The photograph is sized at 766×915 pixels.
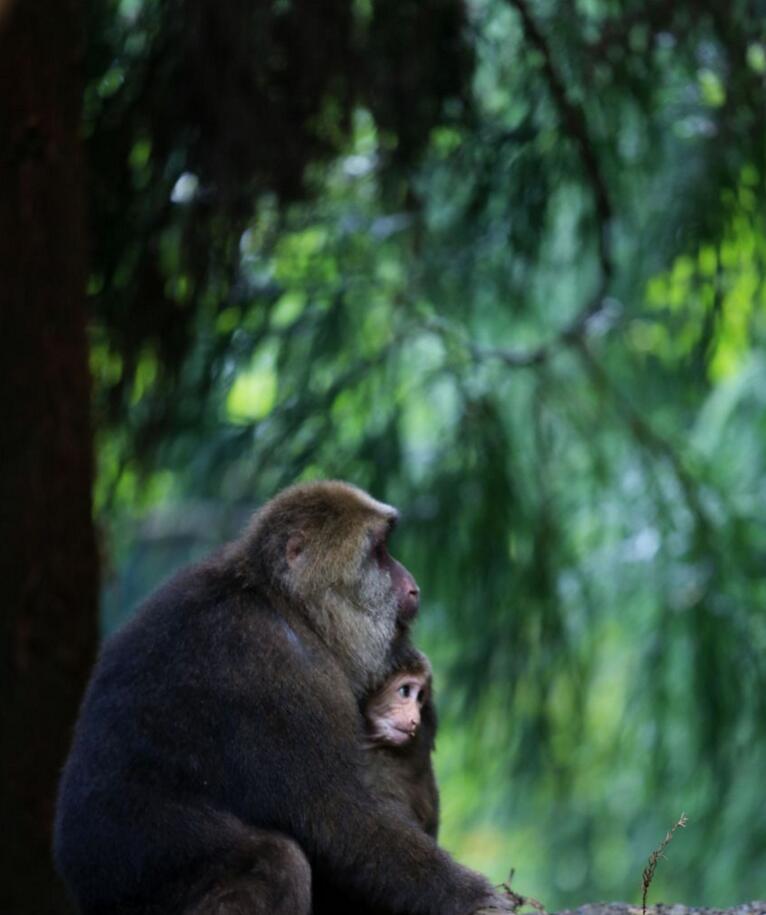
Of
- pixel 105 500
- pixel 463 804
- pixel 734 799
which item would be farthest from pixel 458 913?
pixel 463 804

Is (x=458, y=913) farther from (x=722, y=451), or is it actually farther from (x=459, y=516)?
(x=722, y=451)

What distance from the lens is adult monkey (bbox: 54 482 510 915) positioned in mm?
3340

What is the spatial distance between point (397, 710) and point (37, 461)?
1.60 metres

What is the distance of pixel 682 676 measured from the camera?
711 centimetres

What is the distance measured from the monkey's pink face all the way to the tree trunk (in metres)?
1.39

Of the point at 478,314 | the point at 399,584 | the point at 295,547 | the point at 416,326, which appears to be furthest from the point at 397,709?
the point at 478,314

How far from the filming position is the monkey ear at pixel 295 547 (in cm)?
369

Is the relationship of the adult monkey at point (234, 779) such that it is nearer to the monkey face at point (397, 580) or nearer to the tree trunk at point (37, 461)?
the monkey face at point (397, 580)

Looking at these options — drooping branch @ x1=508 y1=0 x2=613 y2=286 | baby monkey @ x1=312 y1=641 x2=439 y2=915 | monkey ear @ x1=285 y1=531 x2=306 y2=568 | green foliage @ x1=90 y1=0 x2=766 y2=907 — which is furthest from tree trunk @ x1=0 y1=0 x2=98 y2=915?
drooping branch @ x1=508 y1=0 x2=613 y2=286

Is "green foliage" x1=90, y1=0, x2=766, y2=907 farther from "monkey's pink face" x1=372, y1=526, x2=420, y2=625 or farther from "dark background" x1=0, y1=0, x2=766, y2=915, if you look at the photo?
"monkey's pink face" x1=372, y1=526, x2=420, y2=625

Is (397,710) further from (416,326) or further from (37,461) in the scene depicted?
(416,326)

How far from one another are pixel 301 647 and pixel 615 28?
10.5 ft

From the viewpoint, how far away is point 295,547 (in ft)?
12.2

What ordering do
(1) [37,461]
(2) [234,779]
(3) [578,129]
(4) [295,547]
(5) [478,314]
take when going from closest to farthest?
1. (2) [234,779]
2. (4) [295,547]
3. (1) [37,461]
4. (3) [578,129]
5. (5) [478,314]
